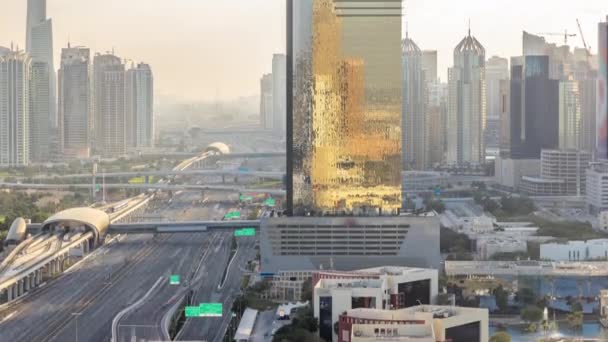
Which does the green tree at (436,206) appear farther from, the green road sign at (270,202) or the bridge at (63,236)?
the bridge at (63,236)

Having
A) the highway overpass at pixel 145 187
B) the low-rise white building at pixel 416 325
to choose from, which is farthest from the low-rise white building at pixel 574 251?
the highway overpass at pixel 145 187

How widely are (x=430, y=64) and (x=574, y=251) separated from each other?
727 inches

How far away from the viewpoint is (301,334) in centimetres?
1110

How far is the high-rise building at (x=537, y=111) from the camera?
104 ft

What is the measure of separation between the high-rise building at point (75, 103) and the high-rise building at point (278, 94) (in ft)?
20.7

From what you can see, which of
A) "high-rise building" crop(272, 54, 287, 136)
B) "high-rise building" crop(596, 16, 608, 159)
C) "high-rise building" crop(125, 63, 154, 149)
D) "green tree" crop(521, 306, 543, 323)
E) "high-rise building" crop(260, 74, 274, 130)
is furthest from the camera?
"high-rise building" crop(125, 63, 154, 149)

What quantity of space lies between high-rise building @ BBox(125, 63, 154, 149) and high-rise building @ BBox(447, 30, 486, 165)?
10.0 meters

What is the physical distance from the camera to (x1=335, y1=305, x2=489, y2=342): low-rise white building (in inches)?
364

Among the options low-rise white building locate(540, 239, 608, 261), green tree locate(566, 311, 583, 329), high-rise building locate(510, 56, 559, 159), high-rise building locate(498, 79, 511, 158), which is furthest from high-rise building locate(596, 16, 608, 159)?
high-rise building locate(498, 79, 511, 158)

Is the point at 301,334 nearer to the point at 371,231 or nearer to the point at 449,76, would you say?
the point at 371,231

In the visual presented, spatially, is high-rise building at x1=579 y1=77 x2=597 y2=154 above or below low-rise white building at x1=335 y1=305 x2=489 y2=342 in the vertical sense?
above

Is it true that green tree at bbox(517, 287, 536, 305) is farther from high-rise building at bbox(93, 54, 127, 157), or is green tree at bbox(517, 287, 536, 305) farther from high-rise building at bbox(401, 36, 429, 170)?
high-rise building at bbox(93, 54, 127, 157)

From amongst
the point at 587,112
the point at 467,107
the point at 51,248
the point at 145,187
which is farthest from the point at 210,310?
the point at 467,107

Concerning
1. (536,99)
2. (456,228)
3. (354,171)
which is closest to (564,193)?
(536,99)
